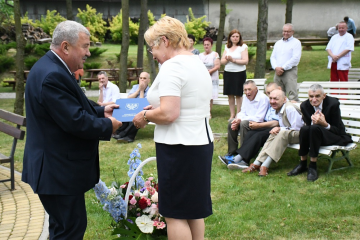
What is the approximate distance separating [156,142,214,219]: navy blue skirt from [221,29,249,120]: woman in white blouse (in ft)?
23.7

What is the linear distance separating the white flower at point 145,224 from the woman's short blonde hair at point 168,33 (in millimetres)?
1407

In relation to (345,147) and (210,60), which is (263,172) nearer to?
(345,147)

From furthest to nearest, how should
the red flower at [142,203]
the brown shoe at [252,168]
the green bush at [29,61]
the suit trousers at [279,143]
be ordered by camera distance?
1. the green bush at [29,61]
2. the brown shoe at [252,168]
3. the suit trousers at [279,143]
4. the red flower at [142,203]

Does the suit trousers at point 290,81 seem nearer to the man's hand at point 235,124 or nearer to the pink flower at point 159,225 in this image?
the man's hand at point 235,124

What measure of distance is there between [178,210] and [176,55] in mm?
1122

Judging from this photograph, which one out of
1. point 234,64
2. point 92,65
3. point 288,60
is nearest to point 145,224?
point 288,60

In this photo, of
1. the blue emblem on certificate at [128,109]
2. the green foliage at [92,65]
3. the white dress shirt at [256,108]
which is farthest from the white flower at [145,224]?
the green foliage at [92,65]

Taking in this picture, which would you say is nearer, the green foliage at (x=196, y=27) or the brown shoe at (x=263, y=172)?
the brown shoe at (x=263, y=172)

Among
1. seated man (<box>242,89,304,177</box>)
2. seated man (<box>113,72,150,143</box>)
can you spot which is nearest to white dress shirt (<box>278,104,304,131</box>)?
seated man (<box>242,89,304,177</box>)

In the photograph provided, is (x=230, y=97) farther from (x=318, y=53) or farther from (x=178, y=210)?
(x=318, y=53)

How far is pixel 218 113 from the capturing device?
1193cm

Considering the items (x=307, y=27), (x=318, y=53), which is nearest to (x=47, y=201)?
(x=318, y=53)

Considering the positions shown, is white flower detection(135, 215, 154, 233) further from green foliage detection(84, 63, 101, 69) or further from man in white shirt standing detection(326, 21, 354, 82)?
green foliage detection(84, 63, 101, 69)

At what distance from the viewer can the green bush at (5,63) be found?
22862 millimetres
